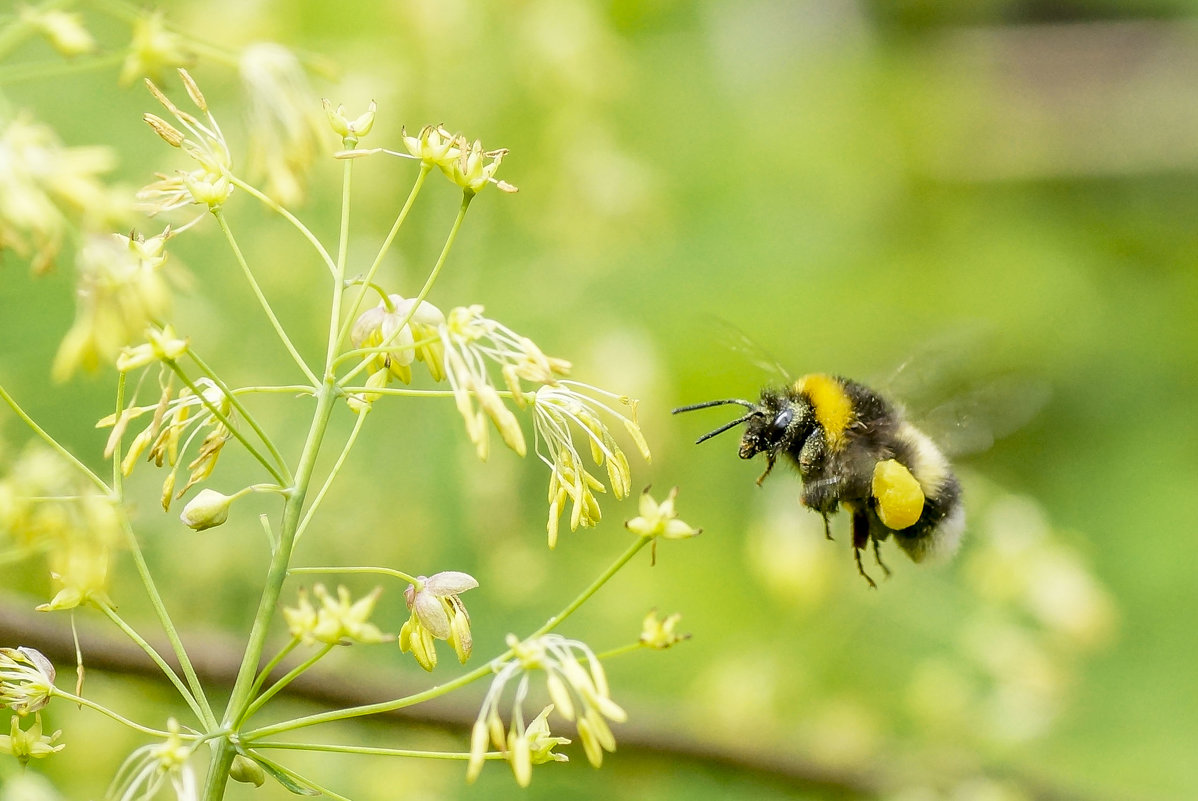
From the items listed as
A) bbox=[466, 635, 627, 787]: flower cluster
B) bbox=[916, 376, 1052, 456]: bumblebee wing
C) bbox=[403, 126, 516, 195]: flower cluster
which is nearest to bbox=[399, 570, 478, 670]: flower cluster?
bbox=[466, 635, 627, 787]: flower cluster

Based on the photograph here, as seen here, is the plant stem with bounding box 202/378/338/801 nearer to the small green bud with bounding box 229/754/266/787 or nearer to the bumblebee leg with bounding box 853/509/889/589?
the small green bud with bounding box 229/754/266/787

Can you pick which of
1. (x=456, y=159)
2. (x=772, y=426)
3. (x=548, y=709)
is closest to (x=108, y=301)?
(x=456, y=159)

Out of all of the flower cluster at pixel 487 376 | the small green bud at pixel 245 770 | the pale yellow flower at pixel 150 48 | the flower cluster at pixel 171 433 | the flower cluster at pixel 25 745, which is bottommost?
the small green bud at pixel 245 770

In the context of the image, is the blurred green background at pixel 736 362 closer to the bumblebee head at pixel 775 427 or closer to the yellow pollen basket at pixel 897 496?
the bumblebee head at pixel 775 427

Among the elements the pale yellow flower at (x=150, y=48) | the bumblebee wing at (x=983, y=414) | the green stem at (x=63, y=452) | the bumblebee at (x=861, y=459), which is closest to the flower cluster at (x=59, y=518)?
the green stem at (x=63, y=452)

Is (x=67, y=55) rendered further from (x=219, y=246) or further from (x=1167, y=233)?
(x=1167, y=233)

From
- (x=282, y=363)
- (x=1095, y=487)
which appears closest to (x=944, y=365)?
(x=282, y=363)
